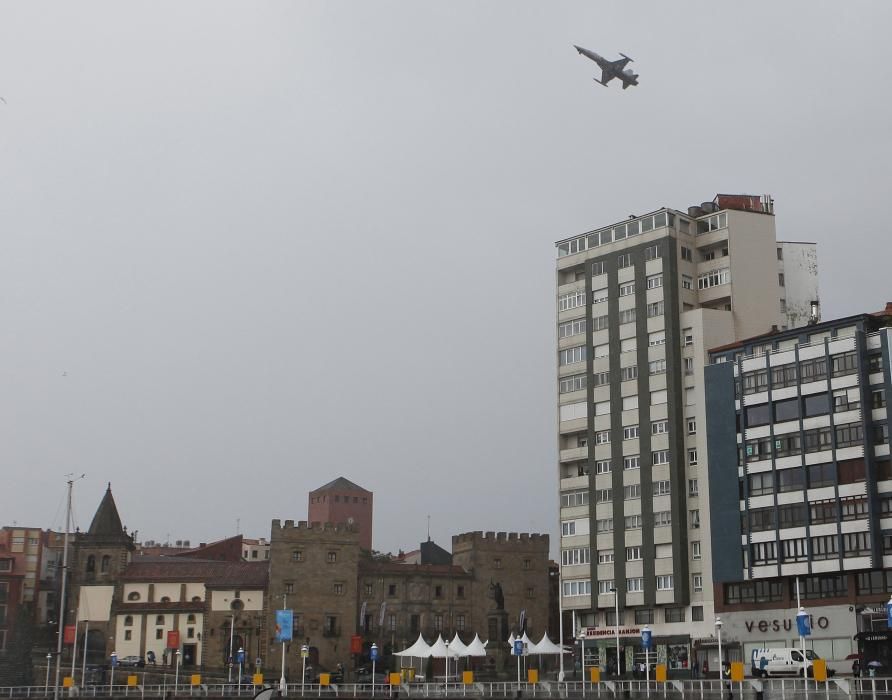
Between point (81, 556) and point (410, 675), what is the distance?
200 ft

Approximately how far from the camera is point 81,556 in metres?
143

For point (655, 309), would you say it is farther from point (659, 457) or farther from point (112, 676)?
point (112, 676)

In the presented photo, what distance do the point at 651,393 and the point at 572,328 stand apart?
11979mm

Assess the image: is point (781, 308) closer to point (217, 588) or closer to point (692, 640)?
point (692, 640)

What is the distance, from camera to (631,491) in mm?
109062

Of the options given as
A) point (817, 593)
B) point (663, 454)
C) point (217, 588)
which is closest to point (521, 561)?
point (217, 588)

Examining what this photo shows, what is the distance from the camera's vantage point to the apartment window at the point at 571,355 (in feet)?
380

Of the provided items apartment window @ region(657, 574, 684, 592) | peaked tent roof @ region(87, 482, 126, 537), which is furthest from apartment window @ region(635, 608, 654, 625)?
peaked tent roof @ region(87, 482, 126, 537)

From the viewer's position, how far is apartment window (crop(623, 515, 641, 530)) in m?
108

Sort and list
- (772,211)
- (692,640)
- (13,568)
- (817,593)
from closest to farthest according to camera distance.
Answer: (817,593) → (692,640) → (772,211) → (13,568)

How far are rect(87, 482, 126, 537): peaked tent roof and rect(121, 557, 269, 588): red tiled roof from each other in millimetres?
5124

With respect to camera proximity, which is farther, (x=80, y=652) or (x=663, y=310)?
(x=80, y=652)

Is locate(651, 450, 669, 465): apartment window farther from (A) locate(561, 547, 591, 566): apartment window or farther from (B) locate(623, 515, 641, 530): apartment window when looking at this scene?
(A) locate(561, 547, 591, 566): apartment window

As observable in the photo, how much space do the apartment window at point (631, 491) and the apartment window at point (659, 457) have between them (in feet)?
8.94
